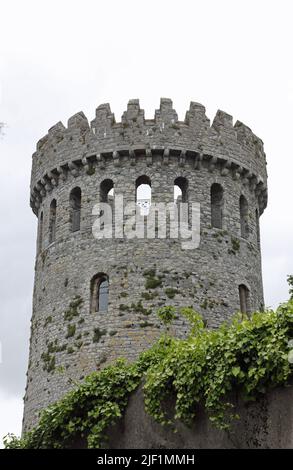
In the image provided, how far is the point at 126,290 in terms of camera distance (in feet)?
77.5

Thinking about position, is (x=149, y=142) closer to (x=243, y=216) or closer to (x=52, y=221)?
(x=243, y=216)

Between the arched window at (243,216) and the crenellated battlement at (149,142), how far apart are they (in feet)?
2.46

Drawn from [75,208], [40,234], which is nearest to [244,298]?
[75,208]

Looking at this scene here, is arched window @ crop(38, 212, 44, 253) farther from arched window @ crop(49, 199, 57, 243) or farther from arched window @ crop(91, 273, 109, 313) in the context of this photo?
arched window @ crop(91, 273, 109, 313)

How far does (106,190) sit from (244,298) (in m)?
5.55

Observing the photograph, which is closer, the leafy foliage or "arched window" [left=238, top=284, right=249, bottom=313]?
the leafy foliage

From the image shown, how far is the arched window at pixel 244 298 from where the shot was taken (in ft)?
81.9

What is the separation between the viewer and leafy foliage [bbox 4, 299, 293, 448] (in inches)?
498

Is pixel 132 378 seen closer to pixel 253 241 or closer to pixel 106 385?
pixel 106 385

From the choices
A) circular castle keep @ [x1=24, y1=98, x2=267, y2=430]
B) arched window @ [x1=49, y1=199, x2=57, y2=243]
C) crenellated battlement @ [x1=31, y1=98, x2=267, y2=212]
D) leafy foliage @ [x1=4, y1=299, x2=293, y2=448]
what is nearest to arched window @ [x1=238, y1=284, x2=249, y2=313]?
circular castle keep @ [x1=24, y1=98, x2=267, y2=430]

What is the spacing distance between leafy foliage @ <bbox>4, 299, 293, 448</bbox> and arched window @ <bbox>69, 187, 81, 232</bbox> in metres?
9.49

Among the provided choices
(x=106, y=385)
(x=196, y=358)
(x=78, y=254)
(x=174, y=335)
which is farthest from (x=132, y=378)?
(x=78, y=254)

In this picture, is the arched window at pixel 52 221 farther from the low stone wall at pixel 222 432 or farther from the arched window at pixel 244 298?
the low stone wall at pixel 222 432
